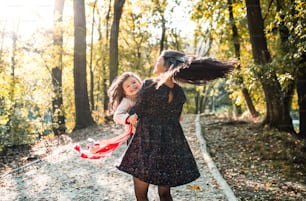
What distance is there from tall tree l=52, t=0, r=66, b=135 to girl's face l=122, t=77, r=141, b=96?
10076 mm

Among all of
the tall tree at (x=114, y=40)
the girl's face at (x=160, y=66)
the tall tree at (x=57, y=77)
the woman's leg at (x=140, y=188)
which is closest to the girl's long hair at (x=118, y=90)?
the girl's face at (x=160, y=66)

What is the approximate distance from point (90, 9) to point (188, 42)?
13.9 meters

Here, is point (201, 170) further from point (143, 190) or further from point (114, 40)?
point (114, 40)

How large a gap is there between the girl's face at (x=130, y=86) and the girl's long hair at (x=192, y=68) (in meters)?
0.46

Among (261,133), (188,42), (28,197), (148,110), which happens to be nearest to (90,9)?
(188,42)

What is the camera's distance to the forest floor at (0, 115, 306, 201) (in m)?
6.38

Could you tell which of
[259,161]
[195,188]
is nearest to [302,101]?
[259,161]

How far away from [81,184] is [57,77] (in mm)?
9246

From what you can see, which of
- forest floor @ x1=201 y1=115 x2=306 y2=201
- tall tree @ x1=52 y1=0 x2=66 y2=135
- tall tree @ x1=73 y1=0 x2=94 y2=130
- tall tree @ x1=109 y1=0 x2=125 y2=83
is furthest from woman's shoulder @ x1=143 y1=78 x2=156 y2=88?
tall tree @ x1=109 y1=0 x2=125 y2=83

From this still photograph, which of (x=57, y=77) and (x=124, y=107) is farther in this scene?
(x=57, y=77)

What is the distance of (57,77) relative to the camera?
50.7 ft

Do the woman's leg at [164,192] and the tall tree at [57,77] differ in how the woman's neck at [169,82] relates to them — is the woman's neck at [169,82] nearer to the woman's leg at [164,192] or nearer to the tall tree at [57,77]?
the woman's leg at [164,192]

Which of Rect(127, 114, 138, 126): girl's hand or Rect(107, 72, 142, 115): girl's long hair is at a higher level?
Rect(107, 72, 142, 115): girl's long hair

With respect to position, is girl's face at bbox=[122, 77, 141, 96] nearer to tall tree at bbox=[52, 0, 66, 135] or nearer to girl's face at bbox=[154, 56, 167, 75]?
girl's face at bbox=[154, 56, 167, 75]
